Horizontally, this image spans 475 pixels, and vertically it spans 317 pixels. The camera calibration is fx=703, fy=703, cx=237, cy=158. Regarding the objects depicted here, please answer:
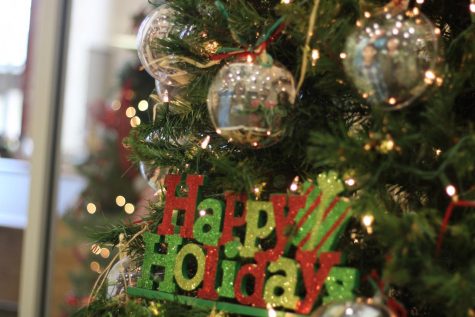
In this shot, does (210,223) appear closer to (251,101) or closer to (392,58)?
(251,101)

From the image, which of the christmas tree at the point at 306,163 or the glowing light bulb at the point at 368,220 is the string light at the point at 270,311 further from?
the glowing light bulb at the point at 368,220

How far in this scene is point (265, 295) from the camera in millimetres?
755

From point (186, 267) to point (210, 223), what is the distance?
7 cm

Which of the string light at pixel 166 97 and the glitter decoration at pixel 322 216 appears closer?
the glitter decoration at pixel 322 216

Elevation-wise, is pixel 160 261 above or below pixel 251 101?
below

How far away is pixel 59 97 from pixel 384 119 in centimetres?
209

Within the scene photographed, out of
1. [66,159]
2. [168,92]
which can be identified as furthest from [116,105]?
[168,92]

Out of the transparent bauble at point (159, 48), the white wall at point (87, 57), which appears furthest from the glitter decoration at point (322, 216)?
the white wall at point (87, 57)

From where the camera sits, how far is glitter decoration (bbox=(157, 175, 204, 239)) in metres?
0.83

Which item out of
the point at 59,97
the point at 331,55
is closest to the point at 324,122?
the point at 331,55

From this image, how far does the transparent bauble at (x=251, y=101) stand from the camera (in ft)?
2.39

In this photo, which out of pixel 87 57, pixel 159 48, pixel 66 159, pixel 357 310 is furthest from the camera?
pixel 87 57

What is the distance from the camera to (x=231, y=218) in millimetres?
798

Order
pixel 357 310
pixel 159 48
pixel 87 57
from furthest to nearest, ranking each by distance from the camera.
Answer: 1. pixel 87 57
2. pixel 159 48
3. pixel 357 310
